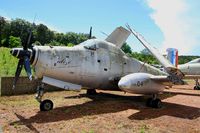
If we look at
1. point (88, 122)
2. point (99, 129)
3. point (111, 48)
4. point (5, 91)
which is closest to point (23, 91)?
point (5, 91)

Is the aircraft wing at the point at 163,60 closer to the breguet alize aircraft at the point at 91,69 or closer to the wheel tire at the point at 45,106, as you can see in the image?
the breguet alize aircraft at the point at 91,69

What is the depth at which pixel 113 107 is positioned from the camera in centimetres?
1293

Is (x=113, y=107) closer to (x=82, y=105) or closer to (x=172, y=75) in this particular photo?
(x=82, y=105)

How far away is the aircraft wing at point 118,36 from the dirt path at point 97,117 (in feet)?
13.9

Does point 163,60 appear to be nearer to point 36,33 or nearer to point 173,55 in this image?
point 173,55

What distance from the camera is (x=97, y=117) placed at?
35.1 ft

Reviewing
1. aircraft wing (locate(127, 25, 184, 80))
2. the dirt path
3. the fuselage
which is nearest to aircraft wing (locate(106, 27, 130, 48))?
aircraft wing (locate(127, 25, 184, 80))

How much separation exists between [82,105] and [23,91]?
5340mm

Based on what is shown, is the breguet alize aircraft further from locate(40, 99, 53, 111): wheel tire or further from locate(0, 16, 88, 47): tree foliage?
locate(0, 16, 88, 47): tree foliage

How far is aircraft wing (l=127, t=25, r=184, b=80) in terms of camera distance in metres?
12.0

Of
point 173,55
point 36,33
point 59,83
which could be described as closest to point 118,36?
point 173,55

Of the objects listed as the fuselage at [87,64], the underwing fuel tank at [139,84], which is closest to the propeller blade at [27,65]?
the fuselage at [87,64]

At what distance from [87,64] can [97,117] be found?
3.19 metres

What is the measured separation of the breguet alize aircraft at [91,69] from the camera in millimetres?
11500
